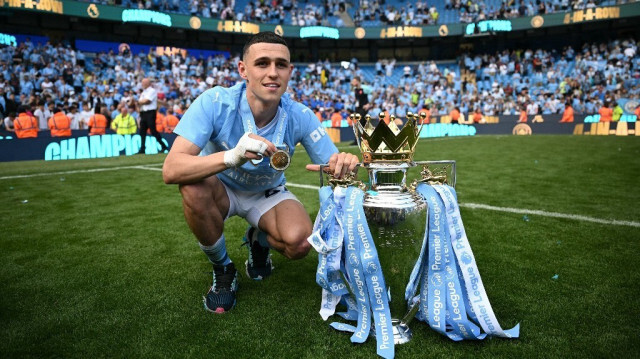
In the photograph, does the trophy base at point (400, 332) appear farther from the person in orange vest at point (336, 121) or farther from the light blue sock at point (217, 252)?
the person in orange vest at point (336, 121)

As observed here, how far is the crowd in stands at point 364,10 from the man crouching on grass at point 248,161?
27.4 metres

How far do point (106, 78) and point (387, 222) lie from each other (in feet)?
77.5

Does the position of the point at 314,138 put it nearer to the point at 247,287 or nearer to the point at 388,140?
the point at 388,140

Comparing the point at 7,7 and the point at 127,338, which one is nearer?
the point at 127,338

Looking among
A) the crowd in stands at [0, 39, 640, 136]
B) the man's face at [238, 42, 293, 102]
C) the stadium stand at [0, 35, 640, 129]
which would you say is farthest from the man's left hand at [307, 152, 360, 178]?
the stadium stand at [0, 35, 640, 129]

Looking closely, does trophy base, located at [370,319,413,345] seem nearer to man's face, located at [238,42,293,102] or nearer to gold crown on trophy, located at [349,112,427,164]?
gold crown on trophy, located at [349,112,427,164]

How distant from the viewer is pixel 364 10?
115 feet

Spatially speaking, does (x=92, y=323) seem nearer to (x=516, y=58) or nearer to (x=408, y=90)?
(x=408, y=90)

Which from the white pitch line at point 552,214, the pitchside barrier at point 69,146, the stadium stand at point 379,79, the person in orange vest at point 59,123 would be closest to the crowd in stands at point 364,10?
the stadium stand at point 379,79

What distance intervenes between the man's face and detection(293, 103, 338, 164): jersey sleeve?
0.97ft

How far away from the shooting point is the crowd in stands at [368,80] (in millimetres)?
17859

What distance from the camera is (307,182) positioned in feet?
21.8

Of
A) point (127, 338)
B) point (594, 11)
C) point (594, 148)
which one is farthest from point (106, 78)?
point (594, 11)

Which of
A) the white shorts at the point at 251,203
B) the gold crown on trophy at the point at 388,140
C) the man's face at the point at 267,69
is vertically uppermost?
the man's face at the point at 267,69
